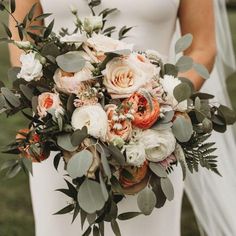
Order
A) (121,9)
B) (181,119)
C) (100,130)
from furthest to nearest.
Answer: (121,9)
(181,119)
(100,130)

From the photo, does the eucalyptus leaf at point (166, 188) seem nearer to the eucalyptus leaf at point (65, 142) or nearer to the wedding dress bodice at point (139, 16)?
the eucalyptus leaf at point (65, 142)

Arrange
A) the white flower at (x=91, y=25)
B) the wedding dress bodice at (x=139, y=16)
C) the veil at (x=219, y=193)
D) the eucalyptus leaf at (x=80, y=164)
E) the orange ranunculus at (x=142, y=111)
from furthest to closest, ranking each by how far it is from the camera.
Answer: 1. the veil at (x=219, y=193)
2. the wedding dress bodice at (x=139, y=16)
3. the white flower at (x=91, y=25)
4. the orange ranunculus at (x=142, y=111)
5. the eucalyptus leaf at (x=80, y=164)

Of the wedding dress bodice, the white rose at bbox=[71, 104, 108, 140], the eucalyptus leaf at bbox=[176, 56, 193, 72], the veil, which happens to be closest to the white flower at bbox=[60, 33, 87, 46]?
the white rose at bbox=[71, 104, 108, 140]

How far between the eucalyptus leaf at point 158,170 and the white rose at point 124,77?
223 mm

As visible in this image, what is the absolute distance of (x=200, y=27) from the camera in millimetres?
2764

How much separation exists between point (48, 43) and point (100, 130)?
0.34m

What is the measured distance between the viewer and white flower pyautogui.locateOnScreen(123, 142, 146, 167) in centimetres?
206

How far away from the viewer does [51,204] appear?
111 inches

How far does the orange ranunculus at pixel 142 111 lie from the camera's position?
2070 millimetres

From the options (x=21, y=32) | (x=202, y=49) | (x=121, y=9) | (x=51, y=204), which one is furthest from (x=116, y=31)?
(x=51, y=204)

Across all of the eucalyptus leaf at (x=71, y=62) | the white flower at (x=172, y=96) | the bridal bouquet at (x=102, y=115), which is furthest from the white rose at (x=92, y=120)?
the white flower at (x=172, y=96)

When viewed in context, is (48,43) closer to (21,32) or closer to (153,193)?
(21,32)

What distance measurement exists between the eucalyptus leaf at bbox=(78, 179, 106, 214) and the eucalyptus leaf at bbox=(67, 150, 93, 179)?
0.20 ft

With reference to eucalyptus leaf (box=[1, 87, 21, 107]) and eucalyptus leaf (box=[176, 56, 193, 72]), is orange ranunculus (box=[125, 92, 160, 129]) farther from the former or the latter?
eucalyptus leaf (box=[1, 87, 21, 107])
